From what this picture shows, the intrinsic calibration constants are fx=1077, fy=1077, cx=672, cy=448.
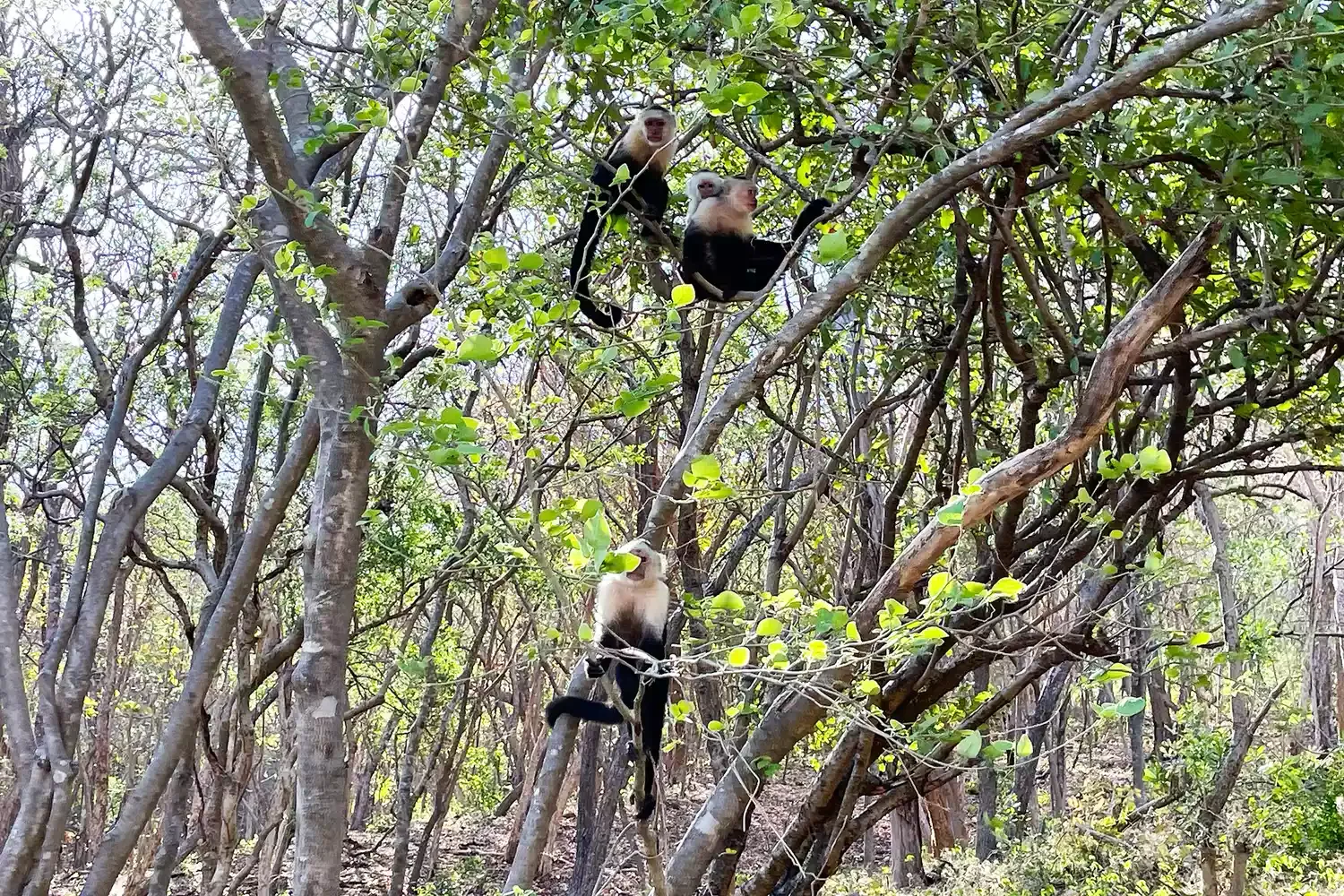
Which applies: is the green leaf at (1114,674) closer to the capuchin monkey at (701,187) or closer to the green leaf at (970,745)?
the green leaf at (970,745)

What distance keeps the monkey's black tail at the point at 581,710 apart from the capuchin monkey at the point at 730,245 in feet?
6.52

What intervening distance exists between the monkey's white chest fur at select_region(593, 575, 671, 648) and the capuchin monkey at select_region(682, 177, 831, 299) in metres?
1.48

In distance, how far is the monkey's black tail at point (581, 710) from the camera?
3.93 meters

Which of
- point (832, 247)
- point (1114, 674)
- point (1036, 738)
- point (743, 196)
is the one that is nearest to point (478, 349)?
point (832, 247)

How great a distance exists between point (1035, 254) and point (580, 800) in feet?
19.1

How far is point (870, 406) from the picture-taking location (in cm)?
499

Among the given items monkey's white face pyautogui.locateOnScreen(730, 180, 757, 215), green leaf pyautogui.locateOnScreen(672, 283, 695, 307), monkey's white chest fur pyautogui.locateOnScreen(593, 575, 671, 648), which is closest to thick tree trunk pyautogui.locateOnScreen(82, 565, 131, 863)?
monkey's white chest fur pyautogui.locateOnScreen(593, 575, 671, 648)

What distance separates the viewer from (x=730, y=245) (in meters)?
5.37

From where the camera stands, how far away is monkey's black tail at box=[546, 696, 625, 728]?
3.93m

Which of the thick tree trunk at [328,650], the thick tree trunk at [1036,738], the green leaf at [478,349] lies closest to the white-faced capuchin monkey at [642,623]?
the thick tree trunk at [328,650]

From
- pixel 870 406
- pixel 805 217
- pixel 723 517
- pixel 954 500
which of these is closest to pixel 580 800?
pixel 723 517

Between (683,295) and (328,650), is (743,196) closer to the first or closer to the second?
(683,295)

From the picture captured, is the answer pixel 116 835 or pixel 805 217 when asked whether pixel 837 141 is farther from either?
pixel 116 835

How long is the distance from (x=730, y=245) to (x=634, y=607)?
6.14 ft
